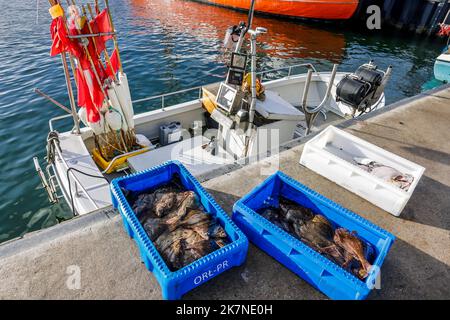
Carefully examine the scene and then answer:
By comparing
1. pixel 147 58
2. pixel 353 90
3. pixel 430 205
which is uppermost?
pixel 353 90

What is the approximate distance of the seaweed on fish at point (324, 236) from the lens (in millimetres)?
3143

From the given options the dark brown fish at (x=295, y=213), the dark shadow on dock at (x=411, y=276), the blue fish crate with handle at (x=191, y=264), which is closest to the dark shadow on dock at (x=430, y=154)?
the dark shadow on dock at (x=411, y=276)

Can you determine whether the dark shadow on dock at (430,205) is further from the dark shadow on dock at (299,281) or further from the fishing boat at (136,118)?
the fishing boat at (136,118)

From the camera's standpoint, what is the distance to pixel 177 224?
3439 mm

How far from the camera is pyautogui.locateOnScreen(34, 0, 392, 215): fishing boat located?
5719 mm

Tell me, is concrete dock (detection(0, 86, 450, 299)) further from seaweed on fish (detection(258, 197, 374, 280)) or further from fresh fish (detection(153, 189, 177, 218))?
Answer: fresh fish (detection(153, 189, 177, 218))

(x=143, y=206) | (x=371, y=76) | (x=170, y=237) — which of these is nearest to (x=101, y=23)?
(x=143, y=206)

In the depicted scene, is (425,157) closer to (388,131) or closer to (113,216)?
(388,131)

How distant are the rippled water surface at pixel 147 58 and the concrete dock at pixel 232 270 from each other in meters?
4.06

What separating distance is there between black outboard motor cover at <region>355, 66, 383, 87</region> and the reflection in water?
15137 mm

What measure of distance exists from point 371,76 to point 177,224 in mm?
5734

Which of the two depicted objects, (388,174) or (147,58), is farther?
(147,58)

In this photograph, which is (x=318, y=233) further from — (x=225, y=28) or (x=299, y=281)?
(x=225, y=28)

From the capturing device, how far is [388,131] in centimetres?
645
